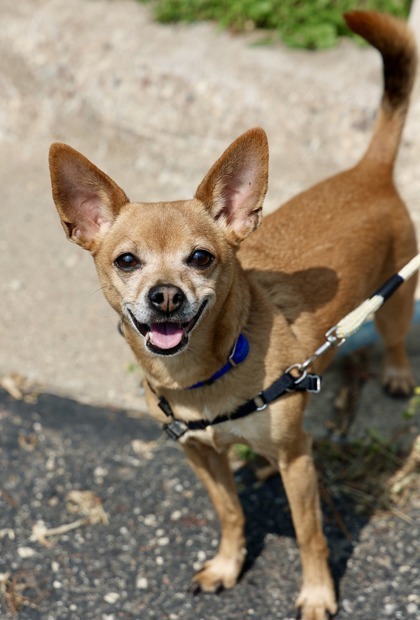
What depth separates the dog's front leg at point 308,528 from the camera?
3211 mm

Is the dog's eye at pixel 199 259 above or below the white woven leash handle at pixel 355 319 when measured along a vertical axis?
above

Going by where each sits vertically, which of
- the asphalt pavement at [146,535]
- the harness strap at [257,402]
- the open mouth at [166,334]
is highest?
the open mouth at [166,334]

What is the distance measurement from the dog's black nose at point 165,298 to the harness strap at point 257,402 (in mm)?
591

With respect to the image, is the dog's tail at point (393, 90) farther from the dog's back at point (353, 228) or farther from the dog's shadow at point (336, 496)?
the dog's shadow at point (336, 496)

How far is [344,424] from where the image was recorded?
14.2 feet

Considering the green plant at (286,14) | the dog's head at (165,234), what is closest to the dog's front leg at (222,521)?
the dog's head at (165,234)

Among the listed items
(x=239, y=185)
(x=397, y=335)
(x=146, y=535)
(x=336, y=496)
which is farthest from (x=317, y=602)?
(x=239, y=185)

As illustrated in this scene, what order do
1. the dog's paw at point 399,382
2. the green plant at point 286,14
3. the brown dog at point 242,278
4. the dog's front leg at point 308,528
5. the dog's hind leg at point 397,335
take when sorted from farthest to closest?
the green plant at point 286,14 < the dog's paw at point 399,382 < the dog's hind leg at point 397,335 < the dog's front leg at point 308,528 < the brown dog at point 242,278

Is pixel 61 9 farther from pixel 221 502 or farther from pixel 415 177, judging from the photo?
pixel 221 502

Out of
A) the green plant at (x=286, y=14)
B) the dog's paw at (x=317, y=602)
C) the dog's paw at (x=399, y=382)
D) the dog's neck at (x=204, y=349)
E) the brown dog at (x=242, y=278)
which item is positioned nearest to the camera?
the brown dog at (x=242, y=278)

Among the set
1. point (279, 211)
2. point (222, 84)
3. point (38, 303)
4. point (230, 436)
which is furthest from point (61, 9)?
point (230, 436)

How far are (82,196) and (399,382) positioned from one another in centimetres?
237

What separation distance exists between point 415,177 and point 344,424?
2226 mm

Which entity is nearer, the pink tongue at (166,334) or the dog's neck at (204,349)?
the pink tongue at (166,334)
